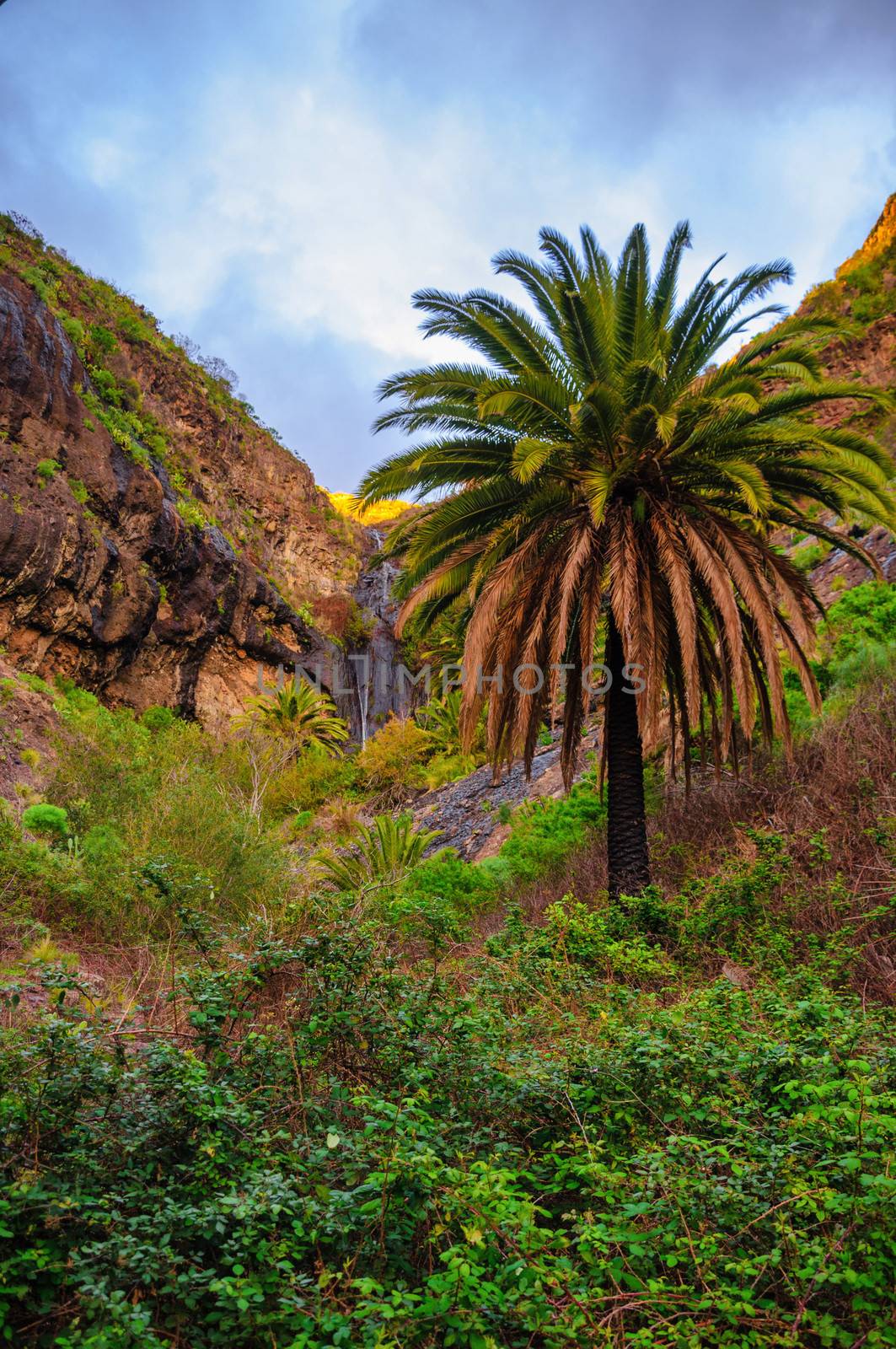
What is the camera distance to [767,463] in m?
8.64

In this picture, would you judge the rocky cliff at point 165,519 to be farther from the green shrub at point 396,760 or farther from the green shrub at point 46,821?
the green shrub at point 46,821

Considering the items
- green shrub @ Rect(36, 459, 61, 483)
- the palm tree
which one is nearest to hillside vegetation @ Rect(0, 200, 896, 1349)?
the palm tree

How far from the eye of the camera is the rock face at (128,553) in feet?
64.0

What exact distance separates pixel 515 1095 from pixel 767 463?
728 cm

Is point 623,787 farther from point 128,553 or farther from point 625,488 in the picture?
point 128,553

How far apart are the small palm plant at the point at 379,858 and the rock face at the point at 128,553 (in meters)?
11.0

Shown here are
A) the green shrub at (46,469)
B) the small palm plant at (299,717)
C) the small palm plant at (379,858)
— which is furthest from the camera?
the small palm plant at (299,717)

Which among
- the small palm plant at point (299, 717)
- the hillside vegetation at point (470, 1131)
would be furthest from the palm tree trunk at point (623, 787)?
the small palm plant at point (299, 717)

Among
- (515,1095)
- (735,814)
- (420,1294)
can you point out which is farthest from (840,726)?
(420,1294)

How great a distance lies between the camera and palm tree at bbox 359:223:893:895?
818cm

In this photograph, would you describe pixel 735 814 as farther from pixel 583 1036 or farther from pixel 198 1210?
pixel 198 1210

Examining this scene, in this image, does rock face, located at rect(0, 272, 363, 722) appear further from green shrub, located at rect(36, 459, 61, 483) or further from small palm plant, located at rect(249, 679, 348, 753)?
small palm plant, located at rect(249, 679, 348, 753)

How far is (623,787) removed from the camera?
8.79 meters

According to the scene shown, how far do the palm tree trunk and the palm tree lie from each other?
21 mm
